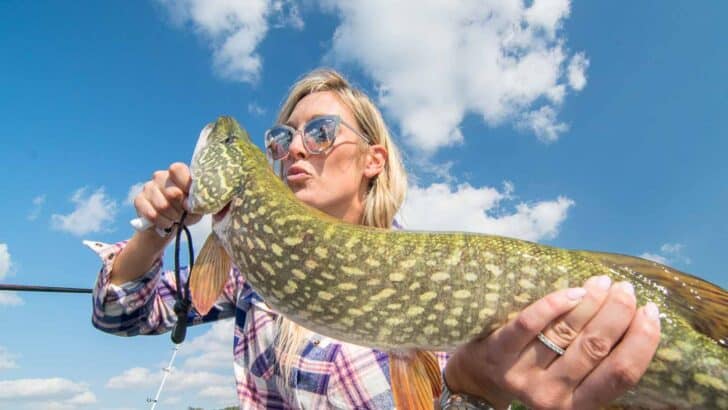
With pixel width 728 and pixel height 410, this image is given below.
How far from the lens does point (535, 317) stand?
2119 millimetres

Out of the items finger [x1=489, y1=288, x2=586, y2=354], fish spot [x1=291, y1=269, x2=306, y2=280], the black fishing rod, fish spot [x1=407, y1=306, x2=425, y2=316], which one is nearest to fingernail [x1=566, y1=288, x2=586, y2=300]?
finger [x1=489, y1=288, x2=586, y2=354]

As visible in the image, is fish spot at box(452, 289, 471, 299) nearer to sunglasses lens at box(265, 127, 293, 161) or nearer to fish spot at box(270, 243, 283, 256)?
fish spot at box(270, 243, 283, 256)

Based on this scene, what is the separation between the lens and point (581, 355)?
226 cm

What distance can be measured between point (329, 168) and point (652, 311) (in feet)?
8.05

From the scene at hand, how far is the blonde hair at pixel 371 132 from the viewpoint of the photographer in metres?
4.24

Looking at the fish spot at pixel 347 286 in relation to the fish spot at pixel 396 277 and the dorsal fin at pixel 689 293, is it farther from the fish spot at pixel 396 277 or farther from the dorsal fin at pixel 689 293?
the dorsal fin at pixel 689 293

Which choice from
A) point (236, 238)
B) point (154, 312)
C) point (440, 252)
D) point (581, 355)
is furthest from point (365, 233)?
point (154, 312)

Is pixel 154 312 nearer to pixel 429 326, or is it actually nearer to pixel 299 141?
pixel 299 141

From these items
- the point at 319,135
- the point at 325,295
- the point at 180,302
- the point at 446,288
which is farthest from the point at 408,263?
the point at 319,135

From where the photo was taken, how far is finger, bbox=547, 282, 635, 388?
2.16m

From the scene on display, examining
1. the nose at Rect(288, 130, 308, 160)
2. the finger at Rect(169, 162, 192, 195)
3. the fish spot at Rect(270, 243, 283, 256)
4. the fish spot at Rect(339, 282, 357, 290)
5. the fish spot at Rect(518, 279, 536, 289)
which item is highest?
the nose at Rect(288, 130, 308, 160)

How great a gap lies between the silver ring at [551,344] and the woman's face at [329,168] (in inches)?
78.9

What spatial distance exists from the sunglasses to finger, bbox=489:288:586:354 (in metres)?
2.16

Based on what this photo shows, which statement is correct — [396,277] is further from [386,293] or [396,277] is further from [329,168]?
[329,168]
